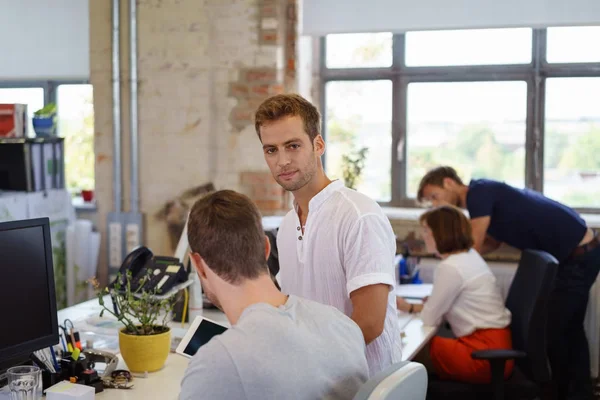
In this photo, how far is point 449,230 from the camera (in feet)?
11.4

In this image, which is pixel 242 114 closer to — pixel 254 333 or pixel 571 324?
pixel 571 324

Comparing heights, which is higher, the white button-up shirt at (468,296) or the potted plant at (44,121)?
the potted plant at (44,121)

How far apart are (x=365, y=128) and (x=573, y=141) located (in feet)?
4.28

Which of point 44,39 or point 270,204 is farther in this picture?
point 44,39

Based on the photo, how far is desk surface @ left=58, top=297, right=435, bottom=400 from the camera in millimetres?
2100

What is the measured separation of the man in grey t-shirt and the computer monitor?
620 millimetres

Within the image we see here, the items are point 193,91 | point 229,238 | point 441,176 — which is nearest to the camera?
point 229,238

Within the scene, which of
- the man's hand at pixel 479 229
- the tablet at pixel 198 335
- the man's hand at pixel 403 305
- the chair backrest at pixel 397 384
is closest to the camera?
the chair backrest at pixel 397 384

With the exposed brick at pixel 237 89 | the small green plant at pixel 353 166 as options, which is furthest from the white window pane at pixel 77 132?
the small green plant at pixel 353 166

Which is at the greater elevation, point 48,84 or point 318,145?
point 48,84

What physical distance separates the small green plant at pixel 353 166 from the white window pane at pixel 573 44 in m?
1.29

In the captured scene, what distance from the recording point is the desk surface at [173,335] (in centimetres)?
210

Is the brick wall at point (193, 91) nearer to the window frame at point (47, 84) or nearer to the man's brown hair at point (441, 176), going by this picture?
the window frame at point (47, 84)

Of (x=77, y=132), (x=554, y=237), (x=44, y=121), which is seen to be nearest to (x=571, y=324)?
(x=554, y=237)
